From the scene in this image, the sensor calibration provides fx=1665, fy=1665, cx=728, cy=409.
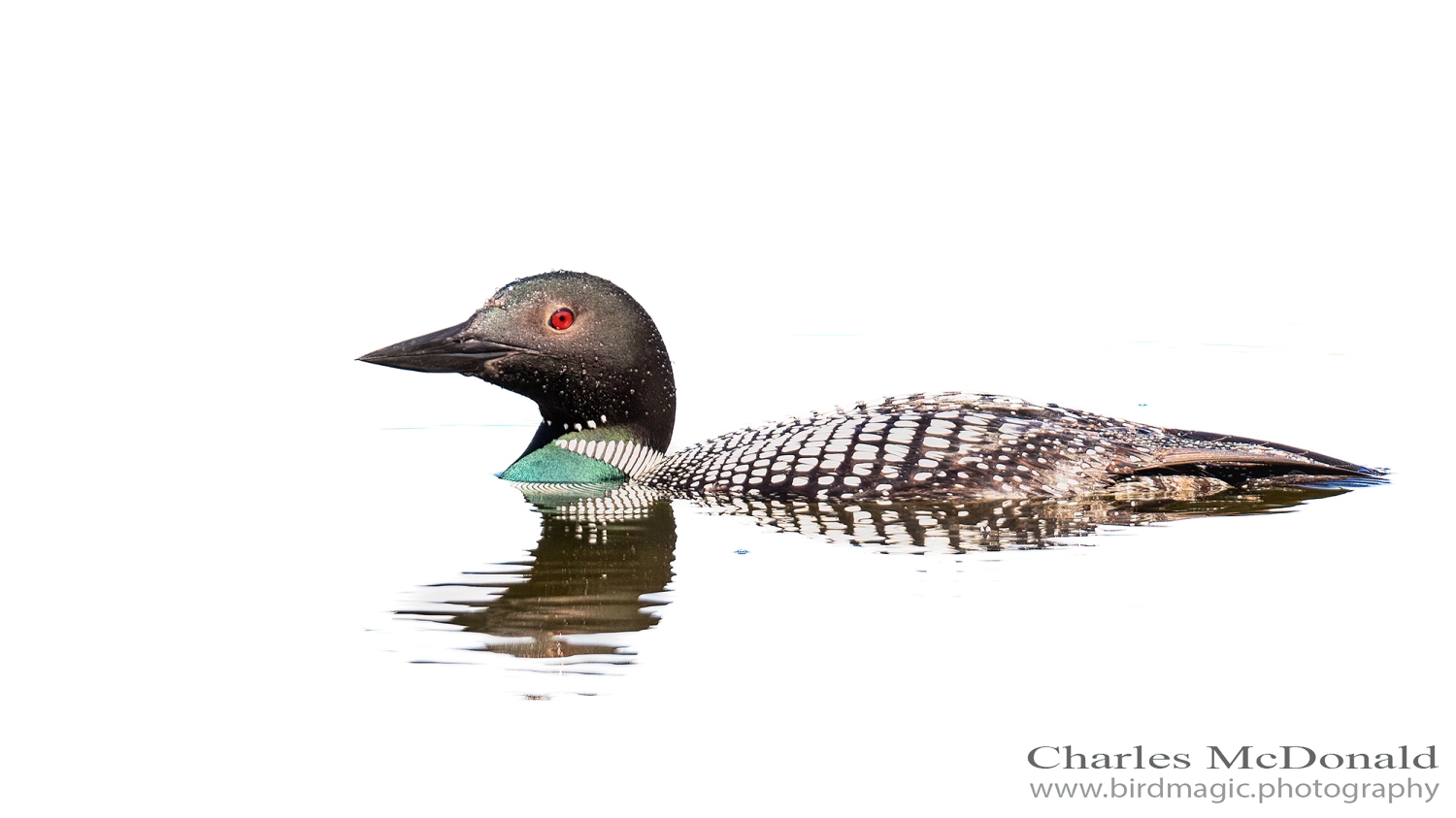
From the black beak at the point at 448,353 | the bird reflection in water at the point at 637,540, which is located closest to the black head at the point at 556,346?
the black beak at the point at 448,353

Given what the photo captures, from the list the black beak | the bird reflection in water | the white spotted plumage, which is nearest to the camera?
the bird reflection in water

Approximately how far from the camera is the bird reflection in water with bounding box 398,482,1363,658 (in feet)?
14.2

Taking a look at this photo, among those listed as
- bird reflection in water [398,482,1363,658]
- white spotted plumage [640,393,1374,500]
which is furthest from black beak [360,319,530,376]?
white spotted plumage [640,393,1374,500]

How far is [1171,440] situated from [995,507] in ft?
2.58

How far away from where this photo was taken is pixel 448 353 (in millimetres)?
6137

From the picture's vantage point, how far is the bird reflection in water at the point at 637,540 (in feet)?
14.2

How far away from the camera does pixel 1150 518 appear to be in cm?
541

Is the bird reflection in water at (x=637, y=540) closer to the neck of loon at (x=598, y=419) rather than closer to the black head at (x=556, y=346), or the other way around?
the neck of loon at (x=598, y=419)

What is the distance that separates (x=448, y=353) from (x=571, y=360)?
0.45m

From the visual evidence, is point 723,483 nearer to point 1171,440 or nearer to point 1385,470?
point 1171,440

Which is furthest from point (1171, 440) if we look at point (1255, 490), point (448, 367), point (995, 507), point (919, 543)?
point (448, 367)

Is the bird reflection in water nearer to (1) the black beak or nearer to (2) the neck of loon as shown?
(2) the neck of loon

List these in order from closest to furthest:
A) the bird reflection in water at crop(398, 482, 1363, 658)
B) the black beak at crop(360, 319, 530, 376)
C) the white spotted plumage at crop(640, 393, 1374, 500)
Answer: the bird reflection in water at crop(398, 482, 1363, 658)
the white spotted plumage at crop(640, 393, 1374, 500)
the black beak at crop(360, 319, 530, 376)

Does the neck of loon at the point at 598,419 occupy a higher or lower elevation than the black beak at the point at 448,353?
lower
